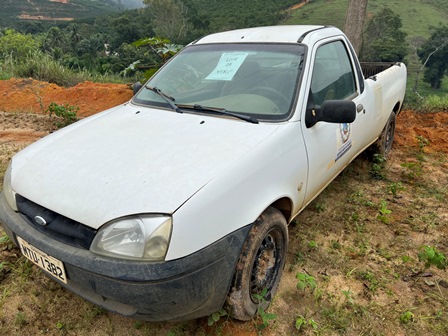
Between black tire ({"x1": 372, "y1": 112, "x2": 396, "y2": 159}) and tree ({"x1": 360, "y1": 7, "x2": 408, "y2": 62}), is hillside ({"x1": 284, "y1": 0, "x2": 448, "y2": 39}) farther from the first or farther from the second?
black tire ({"x1": 372, "y1": 112, "x2": 396, "y2": 159})

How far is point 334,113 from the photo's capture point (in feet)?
7.25

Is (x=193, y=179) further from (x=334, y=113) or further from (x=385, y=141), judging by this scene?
(x=385, y=141)

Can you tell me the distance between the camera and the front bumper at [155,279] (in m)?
1.50

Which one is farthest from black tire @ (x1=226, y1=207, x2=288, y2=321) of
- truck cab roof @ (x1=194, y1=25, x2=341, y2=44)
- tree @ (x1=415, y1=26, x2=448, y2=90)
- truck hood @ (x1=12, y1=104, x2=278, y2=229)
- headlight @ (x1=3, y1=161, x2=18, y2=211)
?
tree @ (x1=415, y1=26, x2=448, y2=90)

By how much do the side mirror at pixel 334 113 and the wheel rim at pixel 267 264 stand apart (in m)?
0.82

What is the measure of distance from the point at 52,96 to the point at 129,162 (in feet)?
20.5

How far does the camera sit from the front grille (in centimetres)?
161

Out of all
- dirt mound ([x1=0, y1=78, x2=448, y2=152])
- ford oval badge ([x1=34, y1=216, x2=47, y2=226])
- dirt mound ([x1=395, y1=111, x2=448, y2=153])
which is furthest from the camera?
dirt mound ([x1=0, y1=78, x2=448, y2=152])

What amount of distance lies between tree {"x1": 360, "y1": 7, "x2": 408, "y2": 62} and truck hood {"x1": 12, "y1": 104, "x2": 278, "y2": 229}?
23881 mm

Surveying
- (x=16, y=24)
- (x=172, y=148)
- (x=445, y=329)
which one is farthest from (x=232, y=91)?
(x=16, y=24)

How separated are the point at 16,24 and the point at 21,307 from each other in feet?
274

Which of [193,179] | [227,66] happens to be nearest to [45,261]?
Result: [193,179]

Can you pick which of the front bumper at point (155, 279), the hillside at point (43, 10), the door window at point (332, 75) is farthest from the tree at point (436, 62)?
the hillside at point (43, 10)

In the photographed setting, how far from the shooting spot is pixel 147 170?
178cm
